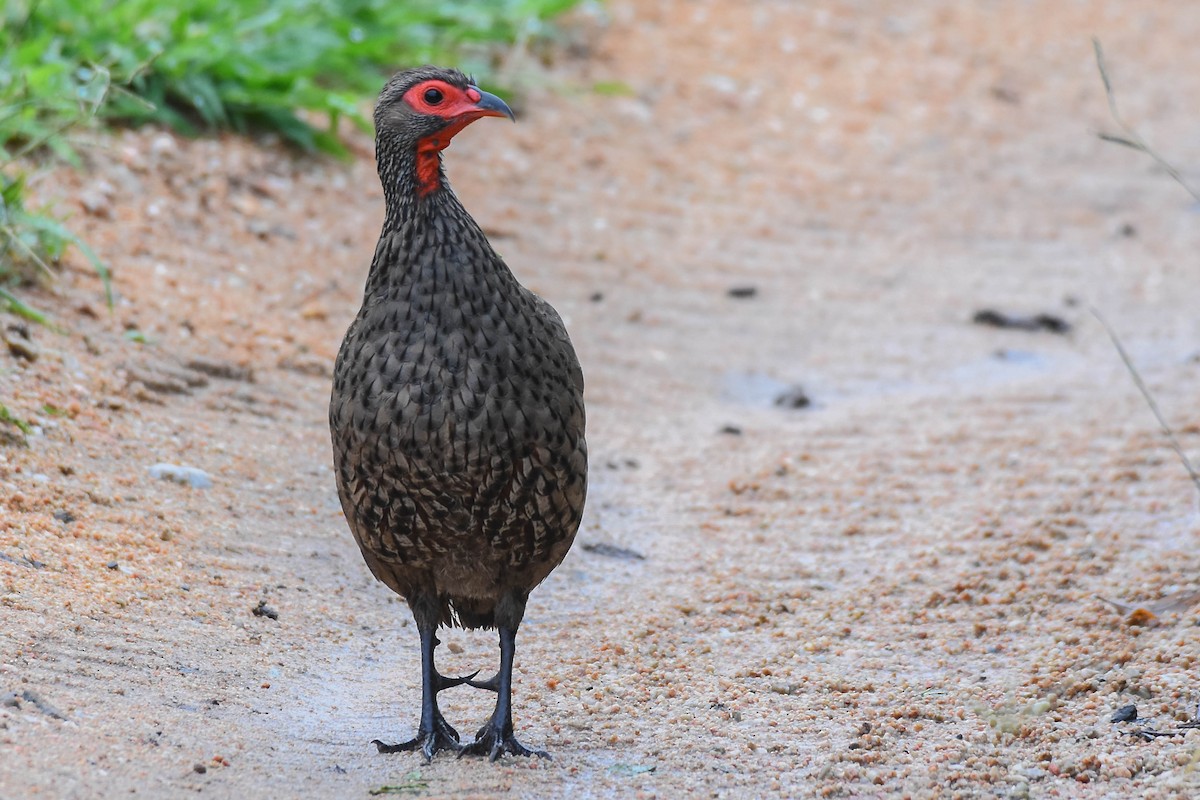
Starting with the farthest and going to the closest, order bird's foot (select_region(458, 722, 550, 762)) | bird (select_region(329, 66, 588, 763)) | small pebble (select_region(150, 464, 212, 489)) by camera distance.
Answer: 1. small pebble (select_region(150, 464, 212, 489))
2. bird's foot (select_region(458, 722, 550, 762))
3. bird (select_region(329, 66, 588, 763))

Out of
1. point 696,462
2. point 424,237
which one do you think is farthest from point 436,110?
point 696,462

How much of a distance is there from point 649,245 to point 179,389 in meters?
3.33

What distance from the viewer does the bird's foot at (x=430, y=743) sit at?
12.7 ft

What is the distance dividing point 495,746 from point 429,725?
192 millimetres

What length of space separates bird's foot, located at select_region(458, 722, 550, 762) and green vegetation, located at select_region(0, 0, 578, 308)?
315cm

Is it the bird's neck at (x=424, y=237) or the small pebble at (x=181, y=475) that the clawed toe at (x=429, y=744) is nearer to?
the bird's neck at (x=424, y=237)

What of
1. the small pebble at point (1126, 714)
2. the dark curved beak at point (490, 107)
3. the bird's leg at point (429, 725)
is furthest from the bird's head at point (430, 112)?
the small pebble at point (1126, 714)

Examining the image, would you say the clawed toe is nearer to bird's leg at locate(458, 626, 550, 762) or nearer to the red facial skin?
bird's leg at locate(458, 626, 550, 762)

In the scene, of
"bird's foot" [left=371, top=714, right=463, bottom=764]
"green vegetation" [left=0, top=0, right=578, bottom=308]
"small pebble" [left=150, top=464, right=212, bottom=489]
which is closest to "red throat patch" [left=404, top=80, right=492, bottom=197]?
"bird's foot" [left=371, top=714, right=463, bottom=764]

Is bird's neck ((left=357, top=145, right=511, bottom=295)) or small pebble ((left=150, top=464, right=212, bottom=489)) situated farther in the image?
small pebble ((left=150, top=464, right=212, bottom=489))

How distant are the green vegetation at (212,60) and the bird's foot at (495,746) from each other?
3154mm

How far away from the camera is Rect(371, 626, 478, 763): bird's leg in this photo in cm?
389

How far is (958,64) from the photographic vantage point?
37.6 feet

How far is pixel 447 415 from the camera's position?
3693mm
